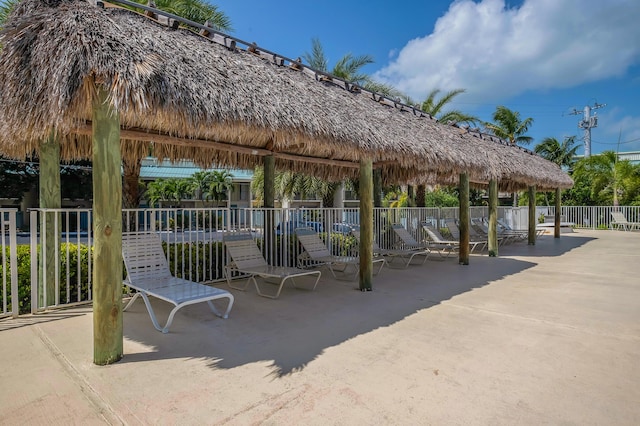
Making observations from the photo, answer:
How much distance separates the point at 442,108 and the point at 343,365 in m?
→ 16.5

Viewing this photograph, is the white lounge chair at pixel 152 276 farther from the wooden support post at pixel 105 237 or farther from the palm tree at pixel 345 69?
the palm tree at pixel 345 69

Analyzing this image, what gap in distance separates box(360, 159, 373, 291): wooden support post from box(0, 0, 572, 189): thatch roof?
50cm

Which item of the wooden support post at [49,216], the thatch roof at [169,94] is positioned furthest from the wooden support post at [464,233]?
the wooden support post at [49,216]

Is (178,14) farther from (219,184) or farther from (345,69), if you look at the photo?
(219,184)

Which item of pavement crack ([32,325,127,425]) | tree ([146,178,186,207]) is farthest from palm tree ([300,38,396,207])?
tree ([146,178,186,207])

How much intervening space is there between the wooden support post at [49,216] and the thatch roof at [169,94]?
291 mm

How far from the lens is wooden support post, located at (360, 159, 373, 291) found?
271 inches

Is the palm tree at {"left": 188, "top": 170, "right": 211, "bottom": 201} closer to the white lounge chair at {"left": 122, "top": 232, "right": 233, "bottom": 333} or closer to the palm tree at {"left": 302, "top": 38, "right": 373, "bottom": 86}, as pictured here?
the palm tree at {"left": 302, "top": 38, "right": 373, "bottom": 86}

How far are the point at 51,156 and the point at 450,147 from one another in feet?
26.7

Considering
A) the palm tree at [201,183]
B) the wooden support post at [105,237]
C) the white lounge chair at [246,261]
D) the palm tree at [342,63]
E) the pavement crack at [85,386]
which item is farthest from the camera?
the palm tree at [201,183]

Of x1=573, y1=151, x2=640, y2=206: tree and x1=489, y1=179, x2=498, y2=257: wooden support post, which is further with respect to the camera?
x1=573, y1=151, x2=640, y2=206: tree

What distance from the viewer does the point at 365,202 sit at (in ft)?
22.9

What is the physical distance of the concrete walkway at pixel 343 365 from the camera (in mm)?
2807

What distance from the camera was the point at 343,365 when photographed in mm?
3600
